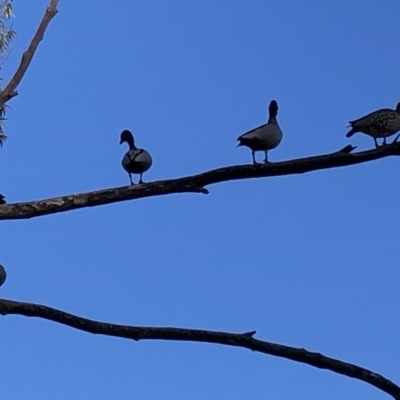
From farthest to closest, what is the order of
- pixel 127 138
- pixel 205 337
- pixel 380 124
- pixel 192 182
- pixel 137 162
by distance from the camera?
pixel 127 138
pixel 137 162
pixel 380 124
pixel 192 182
pixel 205 337

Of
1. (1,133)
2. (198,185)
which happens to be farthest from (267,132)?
(1,133)

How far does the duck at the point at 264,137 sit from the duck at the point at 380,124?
47 centimetres

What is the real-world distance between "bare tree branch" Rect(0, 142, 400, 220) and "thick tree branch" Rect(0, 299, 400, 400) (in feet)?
0.82

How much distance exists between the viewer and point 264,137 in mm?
4961

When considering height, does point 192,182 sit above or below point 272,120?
below

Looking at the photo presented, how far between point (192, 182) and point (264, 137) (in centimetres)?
269

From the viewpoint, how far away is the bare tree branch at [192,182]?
7.30 feet

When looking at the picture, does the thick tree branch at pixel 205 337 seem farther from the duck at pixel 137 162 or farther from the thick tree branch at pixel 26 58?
the duck at pixel 137 162

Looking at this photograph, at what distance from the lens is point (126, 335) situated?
227 cm

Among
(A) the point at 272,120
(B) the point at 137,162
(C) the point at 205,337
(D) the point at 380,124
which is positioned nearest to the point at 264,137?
(A) the point at 272,120

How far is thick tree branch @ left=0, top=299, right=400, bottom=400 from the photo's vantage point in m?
1.93

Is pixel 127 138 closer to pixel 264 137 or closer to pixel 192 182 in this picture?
pixel 264 137

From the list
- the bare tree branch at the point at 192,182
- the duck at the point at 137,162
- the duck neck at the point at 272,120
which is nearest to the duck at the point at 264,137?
the duck neck at the point at 272,120

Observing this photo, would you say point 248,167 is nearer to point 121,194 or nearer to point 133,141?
point 121,194
